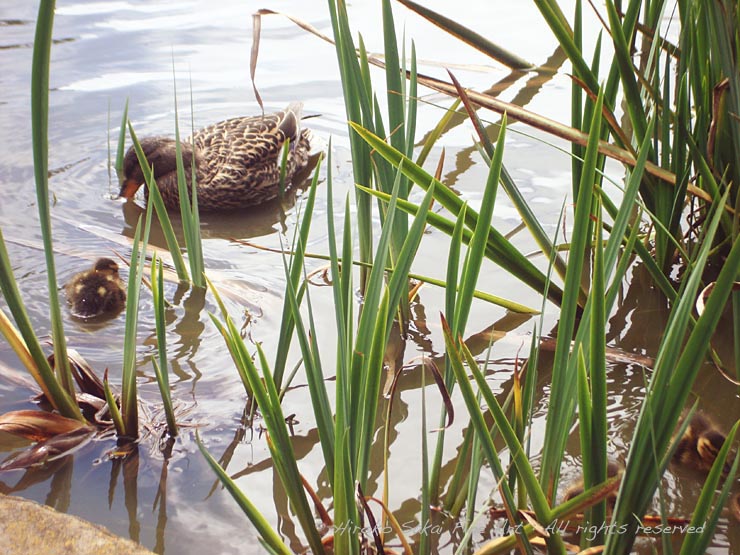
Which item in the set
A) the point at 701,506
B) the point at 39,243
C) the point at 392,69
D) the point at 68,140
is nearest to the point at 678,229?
the point at 392,69

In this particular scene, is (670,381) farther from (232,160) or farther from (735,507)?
(232,160)

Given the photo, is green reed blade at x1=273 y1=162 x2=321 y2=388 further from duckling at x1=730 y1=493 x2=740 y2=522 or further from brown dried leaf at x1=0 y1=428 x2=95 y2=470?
duckling at x1=730 y1=493 x2=740 y2=522

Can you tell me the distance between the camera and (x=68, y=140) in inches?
184

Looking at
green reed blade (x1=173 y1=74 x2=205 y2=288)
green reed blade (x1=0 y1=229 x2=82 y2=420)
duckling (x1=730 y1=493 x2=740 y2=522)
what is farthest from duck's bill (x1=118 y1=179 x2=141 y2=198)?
duckling (x1=730 y1=493 x2=740 y2=522)

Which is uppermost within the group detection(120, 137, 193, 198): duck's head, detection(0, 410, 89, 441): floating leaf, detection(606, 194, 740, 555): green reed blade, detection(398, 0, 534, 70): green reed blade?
detection(398, 0, 534, 70): green reed blade

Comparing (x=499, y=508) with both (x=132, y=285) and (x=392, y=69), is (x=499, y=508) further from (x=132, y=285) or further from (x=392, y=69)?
(x=392, y=69)

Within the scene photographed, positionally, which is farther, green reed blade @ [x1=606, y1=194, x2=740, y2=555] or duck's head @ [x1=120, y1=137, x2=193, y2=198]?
duck's head @ [x1=120, y1=137, x2=193, y2=198]

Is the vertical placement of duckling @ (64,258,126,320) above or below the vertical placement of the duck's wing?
below

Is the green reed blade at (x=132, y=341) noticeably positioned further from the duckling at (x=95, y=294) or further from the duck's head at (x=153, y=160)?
the duck's head at (x=153, y=160)

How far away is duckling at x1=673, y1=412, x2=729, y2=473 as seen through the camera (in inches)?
84.0

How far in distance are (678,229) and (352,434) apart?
1.53m

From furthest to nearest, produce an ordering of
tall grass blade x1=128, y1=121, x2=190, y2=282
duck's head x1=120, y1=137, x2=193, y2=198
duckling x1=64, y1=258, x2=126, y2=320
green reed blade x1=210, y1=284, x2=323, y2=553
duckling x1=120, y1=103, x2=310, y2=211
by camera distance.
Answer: duckling x1=120, y1=103, x2=310, y2=211, duck's head x1=120, y1=137, x2=193, y2=198, duckling x1=64, y1=258, x2=126, y2=320, tall grass blade x1=128, y1=121, x2=190, y2=282, green reed blade x1=210, y1=284, x2=323, y2=553

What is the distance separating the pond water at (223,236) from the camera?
2.18m

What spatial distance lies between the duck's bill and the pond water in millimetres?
61
